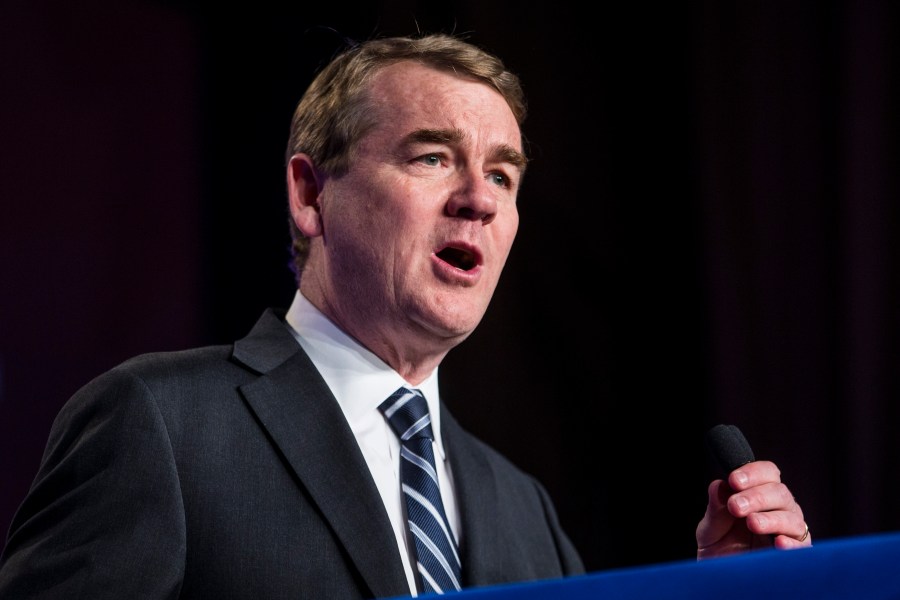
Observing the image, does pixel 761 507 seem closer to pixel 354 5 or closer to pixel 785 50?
pixel 785 50

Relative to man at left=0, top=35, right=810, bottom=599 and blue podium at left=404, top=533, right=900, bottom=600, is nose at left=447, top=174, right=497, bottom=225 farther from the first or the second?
blue podium at left=404, top=533, right=900, bottom=600

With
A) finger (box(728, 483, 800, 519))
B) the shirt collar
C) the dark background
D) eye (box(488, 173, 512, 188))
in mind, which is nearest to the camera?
finger (box(728, 483, 800, 519))

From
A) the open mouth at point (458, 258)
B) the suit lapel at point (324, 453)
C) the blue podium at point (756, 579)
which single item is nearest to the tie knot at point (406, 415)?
the suit lapel at point (324, 453)

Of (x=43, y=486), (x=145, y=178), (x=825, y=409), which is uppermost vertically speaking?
(x=145, y=178)

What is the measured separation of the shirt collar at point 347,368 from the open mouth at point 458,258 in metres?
0.21

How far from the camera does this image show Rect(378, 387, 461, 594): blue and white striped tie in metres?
1.41

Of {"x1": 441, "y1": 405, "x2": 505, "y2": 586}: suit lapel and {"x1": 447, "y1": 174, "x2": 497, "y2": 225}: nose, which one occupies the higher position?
{"x1": 447, "y1": 174, "x2": 497, "y2": 225}: nose

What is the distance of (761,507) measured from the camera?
49.7 inches

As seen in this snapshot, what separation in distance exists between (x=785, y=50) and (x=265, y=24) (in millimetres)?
1602

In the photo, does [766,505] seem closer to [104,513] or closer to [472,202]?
[472,202]

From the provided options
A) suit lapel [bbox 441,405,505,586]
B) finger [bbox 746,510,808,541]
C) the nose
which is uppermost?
the nose

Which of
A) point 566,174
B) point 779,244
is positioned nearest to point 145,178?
point 566,174

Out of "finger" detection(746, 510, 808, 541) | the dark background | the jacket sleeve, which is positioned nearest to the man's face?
the jacket sleeve

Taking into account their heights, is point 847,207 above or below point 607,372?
above
